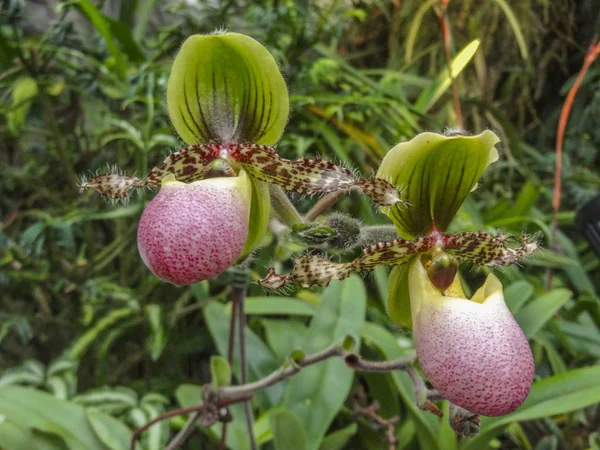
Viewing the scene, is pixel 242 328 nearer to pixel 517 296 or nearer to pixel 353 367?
pixel 353 367

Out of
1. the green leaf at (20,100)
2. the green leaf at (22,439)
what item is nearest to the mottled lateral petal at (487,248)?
the green leaf at (22,439)

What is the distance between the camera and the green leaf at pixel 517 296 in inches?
45.9

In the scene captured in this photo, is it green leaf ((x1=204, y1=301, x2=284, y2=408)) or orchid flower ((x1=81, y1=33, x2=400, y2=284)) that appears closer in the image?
orchid flower ((x1=81, y1=33, x2=400, y2=284))

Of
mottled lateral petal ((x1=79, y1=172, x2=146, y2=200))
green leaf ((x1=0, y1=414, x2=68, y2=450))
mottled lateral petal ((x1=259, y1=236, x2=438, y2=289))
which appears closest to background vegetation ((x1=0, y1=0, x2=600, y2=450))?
green leaf ((x1=0, y1=414, x2=68, y2=450))

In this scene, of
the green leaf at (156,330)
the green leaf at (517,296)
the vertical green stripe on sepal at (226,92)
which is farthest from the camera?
the green leaf at (156,330)

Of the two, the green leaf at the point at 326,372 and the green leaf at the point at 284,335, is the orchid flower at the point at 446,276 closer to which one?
the green leaf at the point at 326,372

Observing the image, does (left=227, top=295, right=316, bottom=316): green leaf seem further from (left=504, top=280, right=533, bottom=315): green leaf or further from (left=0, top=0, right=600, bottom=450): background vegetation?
(left=504, top=280, right=533, bottom=315): green leaf

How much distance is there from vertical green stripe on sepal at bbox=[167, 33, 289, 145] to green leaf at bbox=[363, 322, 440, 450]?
57cm

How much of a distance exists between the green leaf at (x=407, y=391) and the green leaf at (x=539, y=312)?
0.27 meters

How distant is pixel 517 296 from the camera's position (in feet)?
3.90

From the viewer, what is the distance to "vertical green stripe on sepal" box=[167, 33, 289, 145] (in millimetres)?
674

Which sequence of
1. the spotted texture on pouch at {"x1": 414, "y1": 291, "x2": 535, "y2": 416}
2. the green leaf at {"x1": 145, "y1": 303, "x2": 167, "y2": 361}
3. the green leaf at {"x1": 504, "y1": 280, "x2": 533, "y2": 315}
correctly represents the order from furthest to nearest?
the green leaf at {"x1": 145, "y1": 303, "x2": 167, "y2": 361}
the green leaf at {"x1": 504, "y1": 280, "x2": 533, "y2": 315}
the spotted texture on pouch at {"x1": 414, "y1": 291, "x2": 535, "y2": 416}

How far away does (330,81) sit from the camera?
1646 millimetres

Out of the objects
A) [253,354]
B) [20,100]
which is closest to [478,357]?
[253,354]
